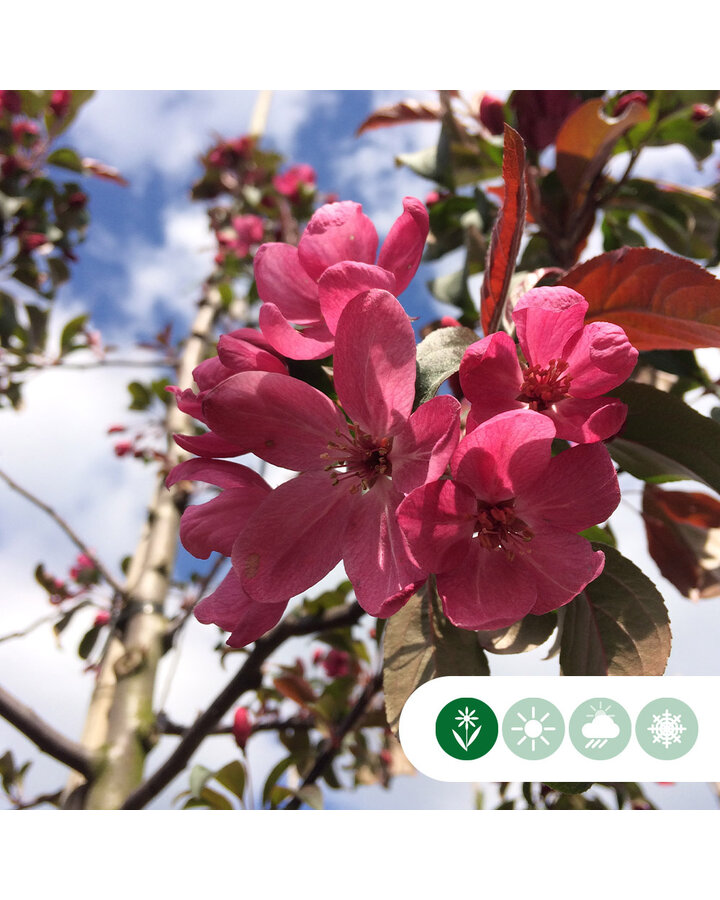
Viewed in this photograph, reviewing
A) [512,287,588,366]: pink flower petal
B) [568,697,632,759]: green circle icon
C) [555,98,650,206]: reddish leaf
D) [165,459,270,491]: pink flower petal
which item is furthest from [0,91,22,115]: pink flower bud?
[568,697,632,759]: green circle icon

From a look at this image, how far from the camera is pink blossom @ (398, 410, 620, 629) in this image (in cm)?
36

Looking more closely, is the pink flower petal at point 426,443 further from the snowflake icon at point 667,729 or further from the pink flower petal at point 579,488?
the snowflake icon at point 667,729

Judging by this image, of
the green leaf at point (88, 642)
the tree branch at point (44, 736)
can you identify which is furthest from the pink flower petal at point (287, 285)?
the green leaf at point (88, 642)

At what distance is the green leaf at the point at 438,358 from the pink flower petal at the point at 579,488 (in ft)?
0.29

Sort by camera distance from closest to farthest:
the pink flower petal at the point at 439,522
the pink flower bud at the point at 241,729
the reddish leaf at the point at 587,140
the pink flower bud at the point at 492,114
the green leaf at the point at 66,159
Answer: the pink flower petal at the point at 439,522 < the reddish leaf at the point at 587,140 < the pink flower bud at the point at 492,114 < the pink flower bud at the point at 241,729 < the green leaf at the point at 66,159

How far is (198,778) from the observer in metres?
1.09

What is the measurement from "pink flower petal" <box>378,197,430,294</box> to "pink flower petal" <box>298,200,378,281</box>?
0.06 ft

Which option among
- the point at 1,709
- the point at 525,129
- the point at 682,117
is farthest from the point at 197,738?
the point at 682,117

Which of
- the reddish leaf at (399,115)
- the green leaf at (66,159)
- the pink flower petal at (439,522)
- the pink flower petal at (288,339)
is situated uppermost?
the green leaf at (66,159)

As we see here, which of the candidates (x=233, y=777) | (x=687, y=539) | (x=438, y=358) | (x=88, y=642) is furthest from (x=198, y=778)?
(x=438, y=358)

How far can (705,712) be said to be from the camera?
1.79 ft

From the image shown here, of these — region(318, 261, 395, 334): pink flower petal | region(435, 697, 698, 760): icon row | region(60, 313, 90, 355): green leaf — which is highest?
region(60, 313, 90, 355): green leaf

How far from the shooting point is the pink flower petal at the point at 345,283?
40 cm

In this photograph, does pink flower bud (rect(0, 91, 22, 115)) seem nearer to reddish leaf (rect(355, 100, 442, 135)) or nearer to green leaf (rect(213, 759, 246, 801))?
reddish leaf (rect(355, 100, 442, 135))
